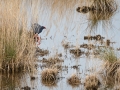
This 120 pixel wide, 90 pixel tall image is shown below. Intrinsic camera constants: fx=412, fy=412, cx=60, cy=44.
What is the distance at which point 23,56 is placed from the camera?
8.84m

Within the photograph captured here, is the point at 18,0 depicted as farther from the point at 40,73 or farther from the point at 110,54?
the point at 110,54

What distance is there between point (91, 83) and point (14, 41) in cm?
219

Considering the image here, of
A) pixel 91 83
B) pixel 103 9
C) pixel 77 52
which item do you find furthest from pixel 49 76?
pixel 103 9

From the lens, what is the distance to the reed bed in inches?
340

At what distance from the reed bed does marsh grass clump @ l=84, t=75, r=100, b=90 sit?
1515 mm

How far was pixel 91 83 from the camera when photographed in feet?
24.6

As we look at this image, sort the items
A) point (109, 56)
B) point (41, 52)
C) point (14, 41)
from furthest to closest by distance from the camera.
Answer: point (41, 52), point (14, 41), point (109, 56)

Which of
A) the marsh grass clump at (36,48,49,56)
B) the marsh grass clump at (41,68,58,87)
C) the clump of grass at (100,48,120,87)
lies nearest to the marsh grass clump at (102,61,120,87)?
the clump of grass at (100,48,120,87)

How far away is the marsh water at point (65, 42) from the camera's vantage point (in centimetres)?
801

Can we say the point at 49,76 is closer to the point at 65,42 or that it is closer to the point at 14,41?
the point at 14,41

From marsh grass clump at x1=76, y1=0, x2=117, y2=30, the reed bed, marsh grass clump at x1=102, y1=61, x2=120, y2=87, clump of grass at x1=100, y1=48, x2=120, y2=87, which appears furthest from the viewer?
marsh grass clump at x1=76, y1=0, x2=117, y2=30

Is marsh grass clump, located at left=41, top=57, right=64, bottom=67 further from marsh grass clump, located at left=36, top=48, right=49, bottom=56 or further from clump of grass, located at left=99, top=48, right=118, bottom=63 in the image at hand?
clump of grass, located at left=99, top=48, right=118, bottom=63

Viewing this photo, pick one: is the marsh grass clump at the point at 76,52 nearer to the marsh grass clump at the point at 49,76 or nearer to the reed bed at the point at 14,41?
the reed bed at the point at 14,41

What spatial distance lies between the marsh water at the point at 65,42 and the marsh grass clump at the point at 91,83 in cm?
14
